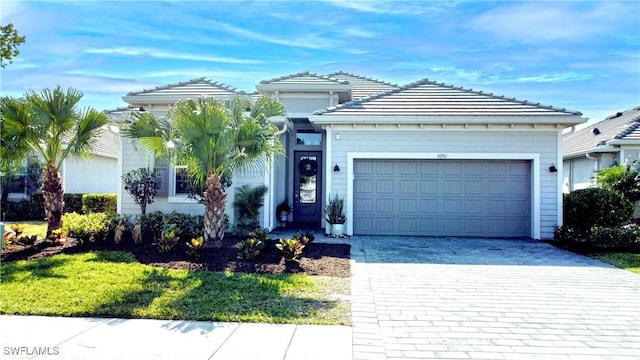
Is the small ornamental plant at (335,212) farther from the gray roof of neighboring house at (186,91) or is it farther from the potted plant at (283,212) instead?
the gray roof of neighboring house at (186,91)

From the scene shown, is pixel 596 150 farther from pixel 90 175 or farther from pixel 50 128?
pixel 90 175

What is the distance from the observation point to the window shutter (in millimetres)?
11297

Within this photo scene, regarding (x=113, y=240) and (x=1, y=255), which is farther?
(x=113, y=240)

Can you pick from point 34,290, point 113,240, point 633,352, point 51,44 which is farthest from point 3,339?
point 51,44

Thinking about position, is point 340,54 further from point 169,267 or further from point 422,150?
point 169,267

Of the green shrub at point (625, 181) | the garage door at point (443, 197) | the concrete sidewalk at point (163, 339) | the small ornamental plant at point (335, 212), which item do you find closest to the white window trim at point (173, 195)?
the small ornamental plant at point (335, 212)

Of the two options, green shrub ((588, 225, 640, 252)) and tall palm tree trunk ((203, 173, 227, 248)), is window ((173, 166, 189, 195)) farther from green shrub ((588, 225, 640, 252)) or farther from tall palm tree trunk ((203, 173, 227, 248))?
green shrub ((588, 225, 640, 252))

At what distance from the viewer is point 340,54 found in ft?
41.1

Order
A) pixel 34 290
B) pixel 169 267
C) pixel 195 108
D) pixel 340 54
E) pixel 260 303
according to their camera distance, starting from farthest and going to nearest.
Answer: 1. pixel 340 54
2. pixel 195 108
3. pixel 169 267
4. pixel 34 290
5. pixel 260 303

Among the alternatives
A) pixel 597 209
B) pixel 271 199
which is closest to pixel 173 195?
pixel 271 199

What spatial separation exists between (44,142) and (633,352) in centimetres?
1156

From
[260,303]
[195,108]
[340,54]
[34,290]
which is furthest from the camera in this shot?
[340,54]

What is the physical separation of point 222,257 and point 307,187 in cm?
660

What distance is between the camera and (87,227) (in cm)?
915
